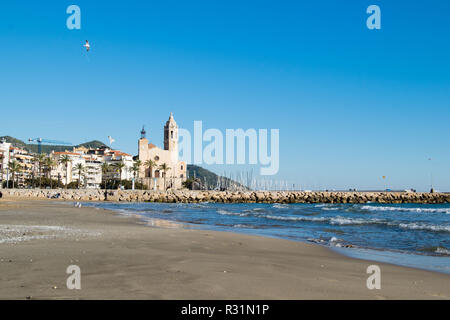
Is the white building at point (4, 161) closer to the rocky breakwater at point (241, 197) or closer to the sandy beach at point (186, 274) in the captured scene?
the rocky breakwater at point (241, 197)

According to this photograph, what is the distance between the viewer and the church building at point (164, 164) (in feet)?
395

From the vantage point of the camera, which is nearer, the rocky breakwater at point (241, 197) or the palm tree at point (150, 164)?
the rocky breakwater at point (241, 197)

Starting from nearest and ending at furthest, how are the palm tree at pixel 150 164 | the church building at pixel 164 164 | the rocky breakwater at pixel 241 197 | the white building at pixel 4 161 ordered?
the rocky breakwater at pixel 241 197 → the white building at pixel 4 161 → the palm tree at pixel 150 164 → the church building at pixel 164 164

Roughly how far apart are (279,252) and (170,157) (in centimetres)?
11911

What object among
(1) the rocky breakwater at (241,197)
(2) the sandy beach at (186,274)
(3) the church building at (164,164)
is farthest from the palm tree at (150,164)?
(2) the sandy beach at (186,274)

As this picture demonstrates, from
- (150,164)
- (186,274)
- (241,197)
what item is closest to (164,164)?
(150,164)

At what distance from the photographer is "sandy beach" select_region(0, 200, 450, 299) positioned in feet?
16.9

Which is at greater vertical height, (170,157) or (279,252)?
(170,157)

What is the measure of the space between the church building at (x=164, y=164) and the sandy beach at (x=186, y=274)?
108392 mm

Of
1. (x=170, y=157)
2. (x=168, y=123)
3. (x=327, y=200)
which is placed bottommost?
(x=327, y=200)

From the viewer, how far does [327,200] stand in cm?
8175
